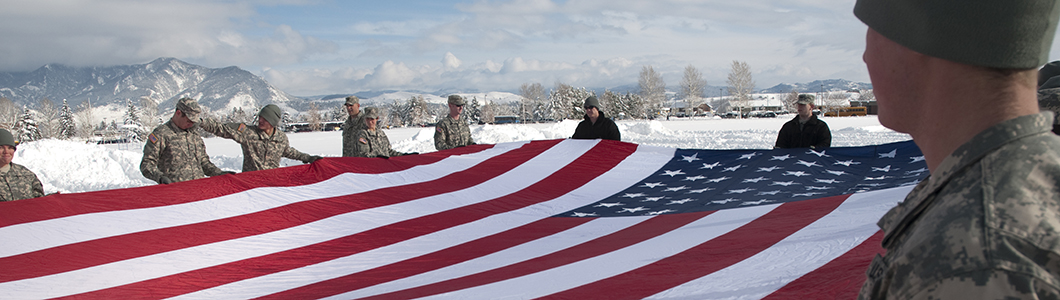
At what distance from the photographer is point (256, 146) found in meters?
5.75

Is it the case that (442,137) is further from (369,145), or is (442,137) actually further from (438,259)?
(438,259)

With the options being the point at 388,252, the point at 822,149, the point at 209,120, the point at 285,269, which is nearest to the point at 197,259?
the point at 285,269

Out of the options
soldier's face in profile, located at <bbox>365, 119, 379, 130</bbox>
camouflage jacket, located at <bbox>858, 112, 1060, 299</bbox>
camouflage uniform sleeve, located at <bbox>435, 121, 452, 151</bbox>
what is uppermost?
camouflage jacket, located at <bbox>858, 112, 1060, 299</bbox>

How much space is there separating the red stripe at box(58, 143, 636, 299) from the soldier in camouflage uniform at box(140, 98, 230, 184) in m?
1.66

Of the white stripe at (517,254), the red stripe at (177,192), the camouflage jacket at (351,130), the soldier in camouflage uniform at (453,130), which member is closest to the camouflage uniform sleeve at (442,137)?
the soldier in camouflage uniform at (453,130)

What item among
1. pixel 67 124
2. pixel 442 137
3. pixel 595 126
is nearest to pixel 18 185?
pixel 442 137

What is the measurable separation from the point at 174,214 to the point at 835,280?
4137mm

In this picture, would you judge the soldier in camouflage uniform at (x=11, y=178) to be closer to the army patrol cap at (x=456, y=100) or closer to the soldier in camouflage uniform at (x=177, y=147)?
the soldier in camouflage uniform at (x=177, y=147)

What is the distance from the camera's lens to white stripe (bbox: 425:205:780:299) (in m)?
3.00

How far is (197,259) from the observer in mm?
3633

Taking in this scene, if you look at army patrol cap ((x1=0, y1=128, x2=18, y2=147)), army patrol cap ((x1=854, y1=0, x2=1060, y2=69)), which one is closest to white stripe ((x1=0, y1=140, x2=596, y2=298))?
army patrol cap ((x1=0, y1=128, x2=18, y2=147))

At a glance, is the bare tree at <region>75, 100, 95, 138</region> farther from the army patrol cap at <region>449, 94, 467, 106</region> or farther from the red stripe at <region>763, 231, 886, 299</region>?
the red stripe at <region>763, 231, 886, 299</region>

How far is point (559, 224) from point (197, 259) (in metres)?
2.63

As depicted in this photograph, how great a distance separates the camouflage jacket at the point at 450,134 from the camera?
24.2 feet
